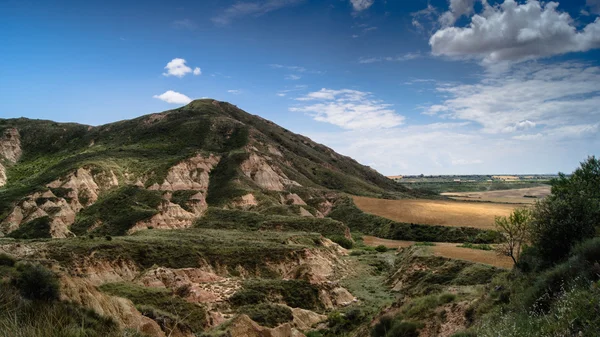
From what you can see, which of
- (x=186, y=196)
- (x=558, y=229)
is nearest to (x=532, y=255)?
(x=558, y=229)

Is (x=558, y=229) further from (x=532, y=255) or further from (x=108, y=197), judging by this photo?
(x=108, y=197)

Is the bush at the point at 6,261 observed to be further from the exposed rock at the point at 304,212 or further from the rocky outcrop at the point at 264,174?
the rocky outcrop at the point at 264,174

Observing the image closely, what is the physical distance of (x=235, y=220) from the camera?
243 feet

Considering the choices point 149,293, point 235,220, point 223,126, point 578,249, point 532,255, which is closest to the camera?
point 578,249

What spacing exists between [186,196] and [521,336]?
80038 millimetres

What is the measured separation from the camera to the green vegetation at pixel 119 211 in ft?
212

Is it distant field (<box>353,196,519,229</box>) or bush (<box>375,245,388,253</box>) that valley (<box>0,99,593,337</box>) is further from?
distant field (<box>353,196,519,229</box>)

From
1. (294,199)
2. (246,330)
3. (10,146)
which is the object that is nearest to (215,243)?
(246,330)

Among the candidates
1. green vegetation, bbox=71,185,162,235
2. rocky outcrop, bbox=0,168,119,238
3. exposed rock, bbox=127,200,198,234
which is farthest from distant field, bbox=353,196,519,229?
rocky outcrop, bbox=0,168,119,238

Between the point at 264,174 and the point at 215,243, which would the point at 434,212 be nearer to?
the point at 264,174

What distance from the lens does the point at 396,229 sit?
7831 centimetres

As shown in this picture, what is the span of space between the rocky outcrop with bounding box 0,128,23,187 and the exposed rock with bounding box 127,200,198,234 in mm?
70366

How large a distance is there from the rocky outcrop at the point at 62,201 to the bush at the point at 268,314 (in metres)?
45.0

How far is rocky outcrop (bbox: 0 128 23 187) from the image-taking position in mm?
116562
